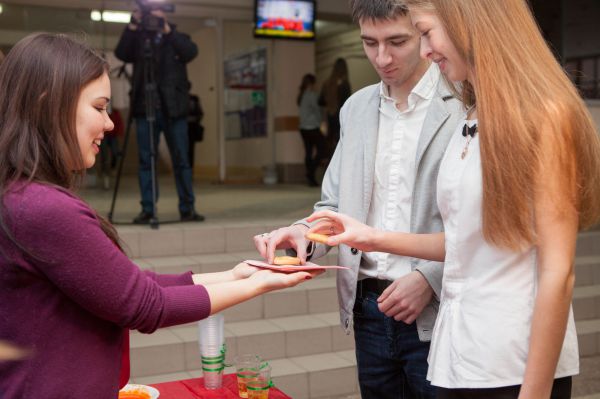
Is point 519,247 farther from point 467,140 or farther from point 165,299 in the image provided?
point 165,299

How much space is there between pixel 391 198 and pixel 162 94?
410 cm

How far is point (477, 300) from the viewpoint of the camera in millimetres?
1386

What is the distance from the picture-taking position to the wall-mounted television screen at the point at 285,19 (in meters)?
8.99

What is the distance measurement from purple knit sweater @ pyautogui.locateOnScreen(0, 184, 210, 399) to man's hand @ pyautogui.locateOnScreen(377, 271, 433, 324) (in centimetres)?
65

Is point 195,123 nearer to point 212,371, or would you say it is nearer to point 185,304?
point 212,371

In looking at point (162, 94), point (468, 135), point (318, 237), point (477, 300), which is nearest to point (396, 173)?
point (318, 237)

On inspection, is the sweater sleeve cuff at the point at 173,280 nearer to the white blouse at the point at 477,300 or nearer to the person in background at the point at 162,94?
the white blouse at the point at 477,300

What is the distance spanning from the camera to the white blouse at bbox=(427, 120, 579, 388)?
134cm

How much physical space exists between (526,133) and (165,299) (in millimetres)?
782

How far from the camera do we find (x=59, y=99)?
55.1 inches

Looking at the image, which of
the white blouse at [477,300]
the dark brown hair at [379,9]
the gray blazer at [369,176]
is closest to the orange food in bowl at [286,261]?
the gray blazer at [369,176]

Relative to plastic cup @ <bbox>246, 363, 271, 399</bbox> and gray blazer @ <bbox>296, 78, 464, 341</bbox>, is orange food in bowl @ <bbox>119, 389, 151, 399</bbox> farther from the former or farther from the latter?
gray blazer @ <bbox>296, 78, 464, 341</bbox>

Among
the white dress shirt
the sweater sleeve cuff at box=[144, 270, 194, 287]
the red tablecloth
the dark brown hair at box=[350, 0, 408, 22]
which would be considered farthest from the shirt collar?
the red tablecloth

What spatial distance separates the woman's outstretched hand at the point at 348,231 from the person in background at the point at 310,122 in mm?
8273
